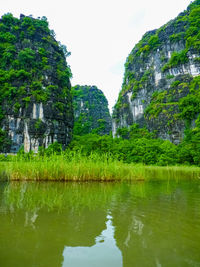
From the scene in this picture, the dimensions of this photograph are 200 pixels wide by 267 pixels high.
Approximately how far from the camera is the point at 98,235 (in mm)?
1904

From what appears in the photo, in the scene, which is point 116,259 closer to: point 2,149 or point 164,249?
point 164,249

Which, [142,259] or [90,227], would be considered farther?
[90,227]

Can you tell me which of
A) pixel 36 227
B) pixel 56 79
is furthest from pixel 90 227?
pixel 56 79

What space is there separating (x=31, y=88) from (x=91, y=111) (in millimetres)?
36207

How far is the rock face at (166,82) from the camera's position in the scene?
1102 inches

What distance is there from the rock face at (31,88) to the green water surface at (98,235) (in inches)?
1008

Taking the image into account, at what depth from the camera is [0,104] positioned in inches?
1104

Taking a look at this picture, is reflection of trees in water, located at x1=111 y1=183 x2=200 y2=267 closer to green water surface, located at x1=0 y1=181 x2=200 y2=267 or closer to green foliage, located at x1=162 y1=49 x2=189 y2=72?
green water surface, located at x1=0 y1=181 x2=200 y2=267

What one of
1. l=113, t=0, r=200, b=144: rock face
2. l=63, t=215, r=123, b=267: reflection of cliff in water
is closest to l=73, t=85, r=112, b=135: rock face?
l=113, t=0, r=200, b=144: rock face

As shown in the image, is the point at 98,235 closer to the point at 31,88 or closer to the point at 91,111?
the point at 31,88

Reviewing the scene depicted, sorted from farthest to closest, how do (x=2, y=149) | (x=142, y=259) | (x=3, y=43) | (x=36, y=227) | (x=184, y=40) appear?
(x=184, y=40) → (x=3, y=43) → (x=2, y=149) → (x=36, y=227) → (x=142, y=259)

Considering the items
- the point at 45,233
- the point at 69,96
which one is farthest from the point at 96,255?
the point at 69,96

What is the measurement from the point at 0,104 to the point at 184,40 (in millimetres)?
31702

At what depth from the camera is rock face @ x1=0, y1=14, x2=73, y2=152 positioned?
27.1m
